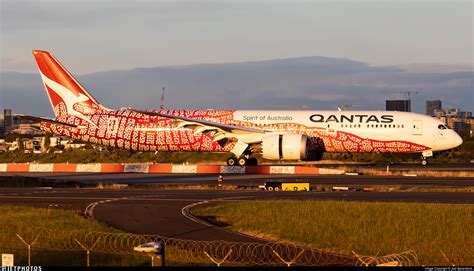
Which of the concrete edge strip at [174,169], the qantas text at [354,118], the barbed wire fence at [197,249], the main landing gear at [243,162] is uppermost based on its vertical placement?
the qantas text at [354,118]

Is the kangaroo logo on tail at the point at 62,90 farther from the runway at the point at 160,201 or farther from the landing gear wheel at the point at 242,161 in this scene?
the runway at the point at 160,201

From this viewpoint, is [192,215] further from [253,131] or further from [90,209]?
[253,131]

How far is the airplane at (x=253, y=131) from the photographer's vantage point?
181ft

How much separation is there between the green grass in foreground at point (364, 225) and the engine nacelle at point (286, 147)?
2172 centimetres

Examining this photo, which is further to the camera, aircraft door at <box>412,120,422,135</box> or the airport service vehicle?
aircraft door at <box>412,120,422,135</box>

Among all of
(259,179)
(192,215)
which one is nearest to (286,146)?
(259,179)

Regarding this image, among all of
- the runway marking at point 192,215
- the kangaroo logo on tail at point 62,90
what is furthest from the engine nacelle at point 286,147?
the runway marking at point 192,215

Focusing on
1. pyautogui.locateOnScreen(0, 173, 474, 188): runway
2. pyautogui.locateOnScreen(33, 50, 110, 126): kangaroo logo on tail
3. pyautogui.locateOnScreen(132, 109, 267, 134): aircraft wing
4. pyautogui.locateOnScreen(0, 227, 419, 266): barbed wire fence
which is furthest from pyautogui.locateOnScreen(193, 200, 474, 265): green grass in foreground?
pyautogui.locateOnScreen(33, 50, 110, 126): kangaroo logo on tail

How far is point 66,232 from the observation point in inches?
915

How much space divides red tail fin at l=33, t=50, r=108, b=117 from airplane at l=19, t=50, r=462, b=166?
0.15 meters

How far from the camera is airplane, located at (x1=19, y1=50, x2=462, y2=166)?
55156mm

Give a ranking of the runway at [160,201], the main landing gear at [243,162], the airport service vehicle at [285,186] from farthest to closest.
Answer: the main landing gear at [243,162], the airport service vehicle at [285,186], the runway at [160,201]

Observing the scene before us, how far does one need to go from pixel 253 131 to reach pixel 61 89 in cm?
1524

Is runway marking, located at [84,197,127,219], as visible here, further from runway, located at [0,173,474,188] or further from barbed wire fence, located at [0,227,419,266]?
runway, located at [0,173,474,188]
